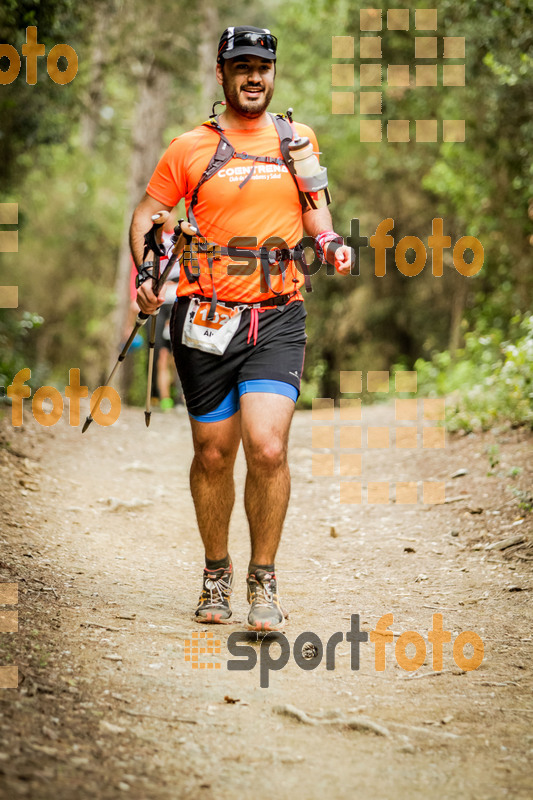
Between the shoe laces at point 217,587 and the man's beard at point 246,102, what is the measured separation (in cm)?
227

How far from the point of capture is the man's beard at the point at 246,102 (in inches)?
162

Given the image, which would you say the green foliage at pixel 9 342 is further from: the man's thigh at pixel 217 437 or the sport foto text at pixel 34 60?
the man's thigh at pixel 217 437

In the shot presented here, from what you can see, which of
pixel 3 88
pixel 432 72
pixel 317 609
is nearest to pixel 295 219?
pixel 317 609

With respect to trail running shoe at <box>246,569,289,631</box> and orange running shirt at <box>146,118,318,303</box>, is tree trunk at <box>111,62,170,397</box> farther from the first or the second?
trail running shoe at <box>246,569,289,631</box>

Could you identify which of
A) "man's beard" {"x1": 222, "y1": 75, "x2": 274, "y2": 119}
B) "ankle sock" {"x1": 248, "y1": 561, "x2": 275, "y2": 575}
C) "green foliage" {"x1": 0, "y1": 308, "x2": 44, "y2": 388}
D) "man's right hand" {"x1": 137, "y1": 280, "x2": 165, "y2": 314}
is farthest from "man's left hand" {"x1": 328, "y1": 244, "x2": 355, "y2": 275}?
"green foliage" {"x1": 0, "y1": 308, "x2": 44, "y2": 388}

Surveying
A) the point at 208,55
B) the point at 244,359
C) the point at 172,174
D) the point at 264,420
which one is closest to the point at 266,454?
the point at 264,420

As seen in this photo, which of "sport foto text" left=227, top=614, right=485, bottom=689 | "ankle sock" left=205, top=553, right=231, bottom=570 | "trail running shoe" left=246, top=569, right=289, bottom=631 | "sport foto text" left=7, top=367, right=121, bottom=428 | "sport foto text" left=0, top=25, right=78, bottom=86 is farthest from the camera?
"sport foto text" left=0, top=25, right=78, bottom=86

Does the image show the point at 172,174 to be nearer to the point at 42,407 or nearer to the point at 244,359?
the point at 244,359

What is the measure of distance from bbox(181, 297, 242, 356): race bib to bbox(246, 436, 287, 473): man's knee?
0.47 metres

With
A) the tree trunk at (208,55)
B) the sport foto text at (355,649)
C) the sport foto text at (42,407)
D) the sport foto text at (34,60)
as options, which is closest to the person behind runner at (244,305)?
the sport foto text at (355,649)

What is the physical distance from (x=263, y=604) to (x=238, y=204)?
1887mm

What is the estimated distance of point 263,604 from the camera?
4020 mm

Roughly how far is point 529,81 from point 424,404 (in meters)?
4.24

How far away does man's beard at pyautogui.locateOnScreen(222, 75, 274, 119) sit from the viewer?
4.11 metres
